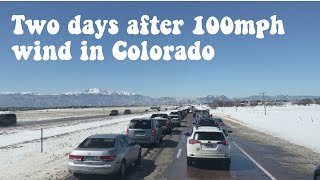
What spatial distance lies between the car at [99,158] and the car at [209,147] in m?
3.16

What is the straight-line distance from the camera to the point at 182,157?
60.5ft

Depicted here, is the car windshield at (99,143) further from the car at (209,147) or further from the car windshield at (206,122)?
the car windshield at (206,122)

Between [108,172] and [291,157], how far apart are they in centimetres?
1010

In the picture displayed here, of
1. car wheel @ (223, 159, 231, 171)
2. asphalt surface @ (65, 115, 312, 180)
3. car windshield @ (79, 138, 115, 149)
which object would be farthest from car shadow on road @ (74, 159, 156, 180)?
car wheel @ (223, 159, 231, 171)

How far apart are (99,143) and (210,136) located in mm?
4499

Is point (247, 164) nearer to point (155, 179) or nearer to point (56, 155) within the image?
point (155, 179)

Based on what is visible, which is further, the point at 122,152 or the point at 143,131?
the point at 143,131

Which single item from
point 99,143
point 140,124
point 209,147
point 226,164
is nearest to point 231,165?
point 226,164

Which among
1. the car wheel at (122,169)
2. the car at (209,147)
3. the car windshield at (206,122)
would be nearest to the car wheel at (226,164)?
the car at (209,147)

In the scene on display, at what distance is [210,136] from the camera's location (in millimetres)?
15414

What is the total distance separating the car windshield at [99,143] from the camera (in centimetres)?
1283

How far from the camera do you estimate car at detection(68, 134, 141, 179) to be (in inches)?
480

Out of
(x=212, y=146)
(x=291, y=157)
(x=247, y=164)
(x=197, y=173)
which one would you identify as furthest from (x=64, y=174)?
(x=291, y=157)

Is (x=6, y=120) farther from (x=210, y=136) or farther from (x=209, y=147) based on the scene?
(x=209, y=147)
